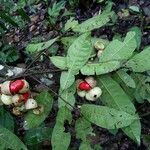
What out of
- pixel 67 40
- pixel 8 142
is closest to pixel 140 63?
pixel 67 40

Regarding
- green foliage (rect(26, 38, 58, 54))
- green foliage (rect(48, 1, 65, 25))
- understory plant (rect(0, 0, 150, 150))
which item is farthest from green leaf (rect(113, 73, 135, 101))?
green foliage (rect(48, 1, 65, 25))

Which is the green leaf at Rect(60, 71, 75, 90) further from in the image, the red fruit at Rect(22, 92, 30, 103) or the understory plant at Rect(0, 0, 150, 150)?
the red fruit at Rect(22, 92, 30, 103)

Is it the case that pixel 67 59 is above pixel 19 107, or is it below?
above

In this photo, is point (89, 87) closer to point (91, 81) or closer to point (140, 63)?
point (91, 81)

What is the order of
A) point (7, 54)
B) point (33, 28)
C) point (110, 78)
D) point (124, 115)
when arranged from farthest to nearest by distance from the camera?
point (33, 28)
point (7, 54)
point (110, 78)
point (124, 115)

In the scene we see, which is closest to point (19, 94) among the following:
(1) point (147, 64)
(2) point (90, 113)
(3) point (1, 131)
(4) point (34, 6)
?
(3) point (1, 131)

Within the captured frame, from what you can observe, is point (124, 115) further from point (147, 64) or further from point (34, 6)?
point (34, 6)
